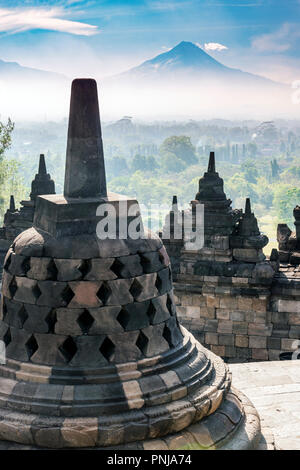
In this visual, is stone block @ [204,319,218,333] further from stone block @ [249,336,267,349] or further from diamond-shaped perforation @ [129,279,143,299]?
diamond-shaped perforation @ [129,279,143,299]

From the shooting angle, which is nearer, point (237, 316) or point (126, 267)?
point (126, 267)

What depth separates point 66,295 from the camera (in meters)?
5.02

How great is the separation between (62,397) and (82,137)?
2186mm

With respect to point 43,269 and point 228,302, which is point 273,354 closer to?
point 228,302

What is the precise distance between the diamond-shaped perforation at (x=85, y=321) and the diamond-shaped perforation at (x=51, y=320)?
203 millimetres

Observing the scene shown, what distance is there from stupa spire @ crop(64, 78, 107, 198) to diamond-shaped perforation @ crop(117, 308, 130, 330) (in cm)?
108

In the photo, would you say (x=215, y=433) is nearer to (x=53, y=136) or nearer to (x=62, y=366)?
A: (x=62, y=366)

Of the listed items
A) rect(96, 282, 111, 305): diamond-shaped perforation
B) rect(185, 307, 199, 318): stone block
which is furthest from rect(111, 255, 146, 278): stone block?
rect(185, 307, 199, 318): stone block

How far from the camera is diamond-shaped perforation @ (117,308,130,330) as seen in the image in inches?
200

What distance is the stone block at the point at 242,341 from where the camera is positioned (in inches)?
497

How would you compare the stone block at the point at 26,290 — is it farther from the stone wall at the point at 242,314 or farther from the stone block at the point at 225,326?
the stone block at the point at 225,326

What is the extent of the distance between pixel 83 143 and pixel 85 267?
1116 millimetres

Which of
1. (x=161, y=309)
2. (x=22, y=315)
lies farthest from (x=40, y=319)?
(x=161, y=309)

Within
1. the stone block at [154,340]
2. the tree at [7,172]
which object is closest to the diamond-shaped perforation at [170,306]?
the stone block at [154,340]
